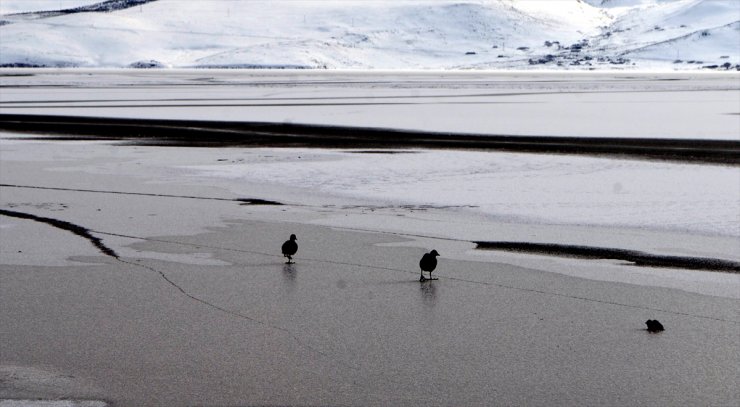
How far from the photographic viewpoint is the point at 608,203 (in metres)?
13.8

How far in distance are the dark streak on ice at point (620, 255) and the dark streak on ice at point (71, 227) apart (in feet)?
12.6

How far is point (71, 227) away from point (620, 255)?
615cm

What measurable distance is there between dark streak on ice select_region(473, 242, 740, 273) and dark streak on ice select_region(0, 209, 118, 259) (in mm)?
3846

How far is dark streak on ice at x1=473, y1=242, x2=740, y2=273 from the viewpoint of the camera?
9.62 meters

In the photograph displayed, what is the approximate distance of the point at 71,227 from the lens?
11859 millimetres

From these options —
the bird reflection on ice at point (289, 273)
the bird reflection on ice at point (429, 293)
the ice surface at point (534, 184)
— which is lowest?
the bird reflection on ice at point (289, 273)

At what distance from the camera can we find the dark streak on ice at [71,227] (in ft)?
34.6

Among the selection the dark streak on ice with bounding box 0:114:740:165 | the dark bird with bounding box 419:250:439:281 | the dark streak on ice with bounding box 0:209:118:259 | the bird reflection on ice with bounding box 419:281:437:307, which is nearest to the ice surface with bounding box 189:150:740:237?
the dark streak on ice with bounding box 0:114:740:165

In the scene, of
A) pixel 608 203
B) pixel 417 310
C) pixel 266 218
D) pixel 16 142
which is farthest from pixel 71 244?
pixel 16 142

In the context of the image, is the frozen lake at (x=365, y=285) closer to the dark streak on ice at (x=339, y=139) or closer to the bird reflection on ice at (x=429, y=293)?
the bird reflection on ice at (x=429, y=293)

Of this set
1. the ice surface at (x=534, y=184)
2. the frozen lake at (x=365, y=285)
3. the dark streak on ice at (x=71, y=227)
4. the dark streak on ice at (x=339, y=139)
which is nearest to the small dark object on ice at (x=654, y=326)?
the frozen lake at (x=365, y=285)

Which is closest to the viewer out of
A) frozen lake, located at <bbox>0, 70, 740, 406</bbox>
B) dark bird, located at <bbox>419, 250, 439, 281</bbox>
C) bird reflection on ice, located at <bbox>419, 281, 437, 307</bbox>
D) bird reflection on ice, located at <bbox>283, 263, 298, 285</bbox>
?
frozen lake, located at <bbox>0, 70, 740, 406</bbox>

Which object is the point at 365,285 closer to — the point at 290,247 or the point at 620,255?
the point at 290,247

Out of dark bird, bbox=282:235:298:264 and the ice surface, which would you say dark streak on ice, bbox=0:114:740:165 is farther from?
dark bird, bbox=282:235:298:264
